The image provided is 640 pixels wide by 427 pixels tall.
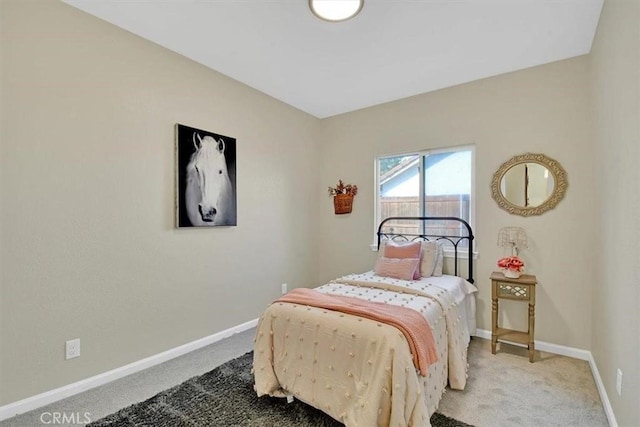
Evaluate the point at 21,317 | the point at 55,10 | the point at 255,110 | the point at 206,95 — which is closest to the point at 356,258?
the point at 255,110

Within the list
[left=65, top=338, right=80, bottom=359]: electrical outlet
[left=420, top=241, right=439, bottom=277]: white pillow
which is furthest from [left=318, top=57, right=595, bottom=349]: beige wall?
[left=65, top=338, right=80, bottom=359]: electrical outlet

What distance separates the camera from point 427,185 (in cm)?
360

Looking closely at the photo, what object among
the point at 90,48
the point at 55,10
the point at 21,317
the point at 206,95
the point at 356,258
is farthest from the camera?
the point at 356,258

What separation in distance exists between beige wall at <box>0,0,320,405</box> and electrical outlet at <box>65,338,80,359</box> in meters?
0.03

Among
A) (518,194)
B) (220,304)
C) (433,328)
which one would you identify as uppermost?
(518,194)

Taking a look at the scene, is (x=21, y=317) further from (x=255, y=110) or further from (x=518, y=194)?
(x=518, y=194)

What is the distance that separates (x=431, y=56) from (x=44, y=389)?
3909 mm

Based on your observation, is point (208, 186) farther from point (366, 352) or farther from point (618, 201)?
point (618, 201)

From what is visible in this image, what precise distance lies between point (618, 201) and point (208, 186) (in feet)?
10.1

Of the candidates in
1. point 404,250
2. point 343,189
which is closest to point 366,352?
point 404,250

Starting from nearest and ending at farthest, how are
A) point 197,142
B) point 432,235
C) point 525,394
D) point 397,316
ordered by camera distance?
point 397,316
point 525,394
point 197,142
point 432,235

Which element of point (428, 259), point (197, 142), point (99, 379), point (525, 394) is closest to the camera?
point (525, 394)

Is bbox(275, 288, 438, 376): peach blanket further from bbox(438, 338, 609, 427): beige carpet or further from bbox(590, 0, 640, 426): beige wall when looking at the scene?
bbox(590, 0, 640, 426): beige wall

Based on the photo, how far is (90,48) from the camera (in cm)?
219
